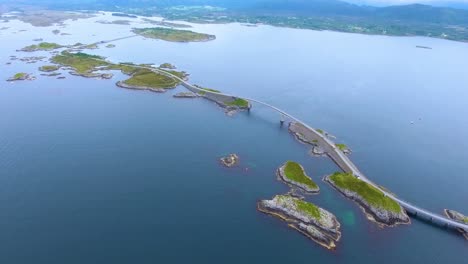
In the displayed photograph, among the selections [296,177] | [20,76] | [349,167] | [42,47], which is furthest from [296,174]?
[42,47]

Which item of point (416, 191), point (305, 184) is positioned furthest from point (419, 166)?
point (305, 184)

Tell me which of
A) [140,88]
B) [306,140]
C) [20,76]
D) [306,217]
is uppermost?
[306,140]

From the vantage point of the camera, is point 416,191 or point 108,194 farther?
point 416,191

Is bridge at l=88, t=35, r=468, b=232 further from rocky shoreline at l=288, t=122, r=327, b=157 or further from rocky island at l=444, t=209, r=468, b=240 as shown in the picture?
rocky island at l=444, t=209, r=468, b=240

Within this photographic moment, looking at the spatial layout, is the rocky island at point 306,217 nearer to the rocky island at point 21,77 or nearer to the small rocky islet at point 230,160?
the small rocky islet at point 230,160

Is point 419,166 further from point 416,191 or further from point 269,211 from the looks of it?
A: point 269,211

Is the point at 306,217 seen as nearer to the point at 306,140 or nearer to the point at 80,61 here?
the point at 306,140

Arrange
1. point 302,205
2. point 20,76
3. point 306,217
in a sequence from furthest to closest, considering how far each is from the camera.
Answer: point 20,76
point 302,205
point 306,217
